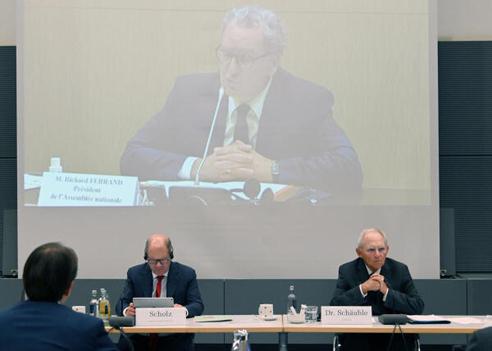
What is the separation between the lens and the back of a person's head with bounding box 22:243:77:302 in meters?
2.47

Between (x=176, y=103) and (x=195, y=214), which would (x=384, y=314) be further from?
(x=176, y=103)

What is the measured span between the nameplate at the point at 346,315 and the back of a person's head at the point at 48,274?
7.13ft

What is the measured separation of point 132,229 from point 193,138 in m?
0.84

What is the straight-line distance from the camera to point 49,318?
8.00 ft

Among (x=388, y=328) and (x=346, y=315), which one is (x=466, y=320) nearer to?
(x=388, y=328)

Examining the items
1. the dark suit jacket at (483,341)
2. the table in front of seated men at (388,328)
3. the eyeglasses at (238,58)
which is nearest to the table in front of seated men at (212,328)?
the table in front of seated men at (388,328)

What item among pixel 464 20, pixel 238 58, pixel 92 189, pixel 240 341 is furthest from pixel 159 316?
pixel 464 20

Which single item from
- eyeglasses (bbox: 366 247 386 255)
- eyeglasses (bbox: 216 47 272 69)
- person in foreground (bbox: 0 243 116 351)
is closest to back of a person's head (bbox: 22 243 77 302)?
person in foreground (bbox: 0 243 116 351)

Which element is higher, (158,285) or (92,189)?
(92,189)

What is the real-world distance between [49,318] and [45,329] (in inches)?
1.3

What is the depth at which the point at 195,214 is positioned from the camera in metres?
6.30

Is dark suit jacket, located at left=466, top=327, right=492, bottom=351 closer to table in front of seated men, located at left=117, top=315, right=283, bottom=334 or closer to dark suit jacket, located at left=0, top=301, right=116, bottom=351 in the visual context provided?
dark suit jacket, located at left=0, top=301, right=116, bottom=351

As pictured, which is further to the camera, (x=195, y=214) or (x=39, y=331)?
(x=195, y=214)

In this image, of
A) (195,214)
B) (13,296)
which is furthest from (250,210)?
(13,296)
